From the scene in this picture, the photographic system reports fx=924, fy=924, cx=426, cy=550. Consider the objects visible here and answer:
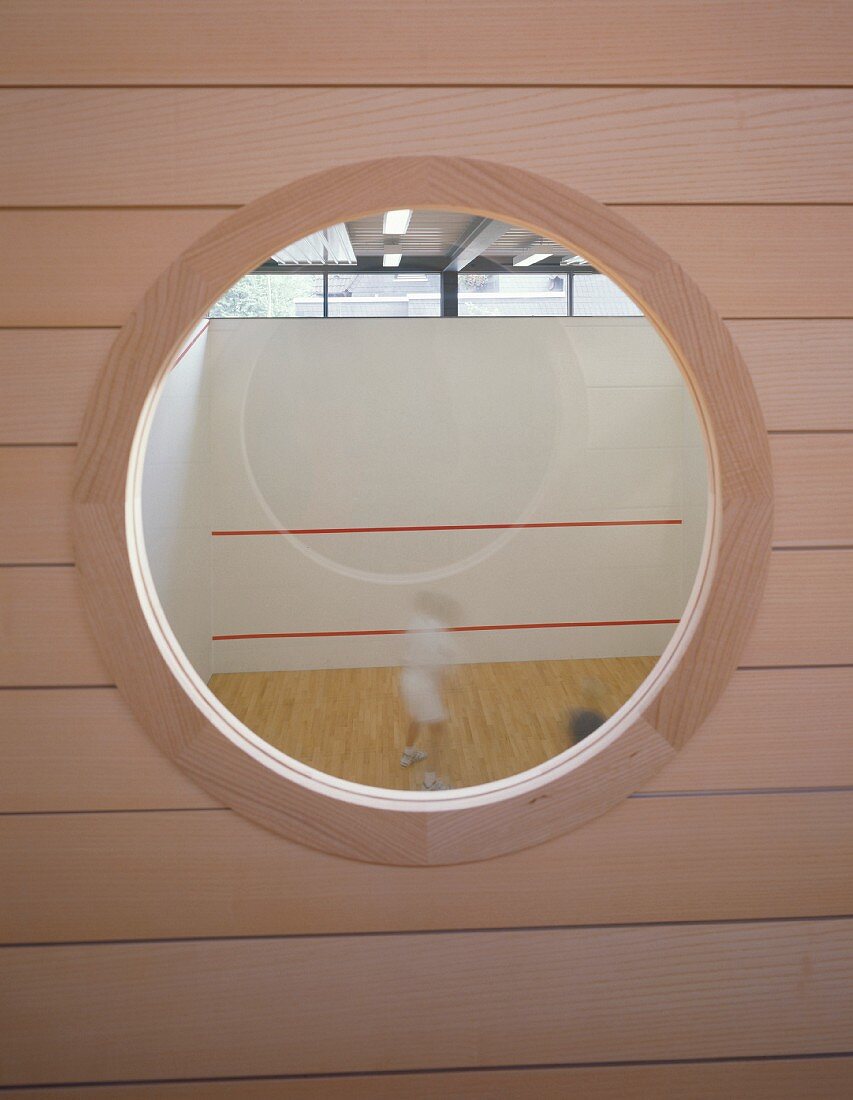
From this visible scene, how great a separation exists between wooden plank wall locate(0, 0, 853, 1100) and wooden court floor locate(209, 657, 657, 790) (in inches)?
5.1

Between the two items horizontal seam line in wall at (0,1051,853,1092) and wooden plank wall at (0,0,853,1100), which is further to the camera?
horizontal seam line in wall at (0,1051,853,1092)

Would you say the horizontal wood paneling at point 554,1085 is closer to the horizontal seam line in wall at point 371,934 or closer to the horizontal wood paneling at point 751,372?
the horizontal seam line in wall at point 371,934

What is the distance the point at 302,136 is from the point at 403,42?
7.1 inches

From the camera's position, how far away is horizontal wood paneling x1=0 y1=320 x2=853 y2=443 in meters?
1.21

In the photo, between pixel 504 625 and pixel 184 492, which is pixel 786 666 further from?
pixel 184 492

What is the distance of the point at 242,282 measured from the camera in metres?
1.24

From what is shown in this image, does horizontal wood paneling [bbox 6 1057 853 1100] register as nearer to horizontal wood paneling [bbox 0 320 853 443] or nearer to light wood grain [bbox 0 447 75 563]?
light wood grain [bbox 0 447 75 563]

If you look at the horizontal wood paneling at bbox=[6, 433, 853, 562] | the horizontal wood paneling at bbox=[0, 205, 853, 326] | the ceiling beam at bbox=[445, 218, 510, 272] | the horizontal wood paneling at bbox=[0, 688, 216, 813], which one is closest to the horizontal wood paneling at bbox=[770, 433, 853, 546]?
the horizontal wood paneling at bbox=[6, 433, 853, 562]

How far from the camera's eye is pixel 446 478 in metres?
1.26

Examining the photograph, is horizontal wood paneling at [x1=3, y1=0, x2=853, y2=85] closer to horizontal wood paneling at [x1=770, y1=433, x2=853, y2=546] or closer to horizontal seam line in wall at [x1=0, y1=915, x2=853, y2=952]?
horizontal wood paneling at [x1=770, y1=433, x2=853, y2=546]

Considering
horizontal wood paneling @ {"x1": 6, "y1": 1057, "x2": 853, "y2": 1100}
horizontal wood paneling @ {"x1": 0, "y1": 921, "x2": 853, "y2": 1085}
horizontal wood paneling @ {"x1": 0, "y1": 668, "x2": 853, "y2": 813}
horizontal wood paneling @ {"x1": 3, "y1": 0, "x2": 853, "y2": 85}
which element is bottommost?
horizontal wood paneling @ {"x1": 6, "y1": 1057, "x2": 853, "y2": 1100}

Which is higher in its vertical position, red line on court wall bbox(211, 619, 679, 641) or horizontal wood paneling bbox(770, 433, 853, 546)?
horizontal wood paneling bbox(770, 433, 853, 546)

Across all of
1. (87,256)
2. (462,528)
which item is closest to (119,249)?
(87,256)

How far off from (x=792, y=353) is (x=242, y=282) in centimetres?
75
